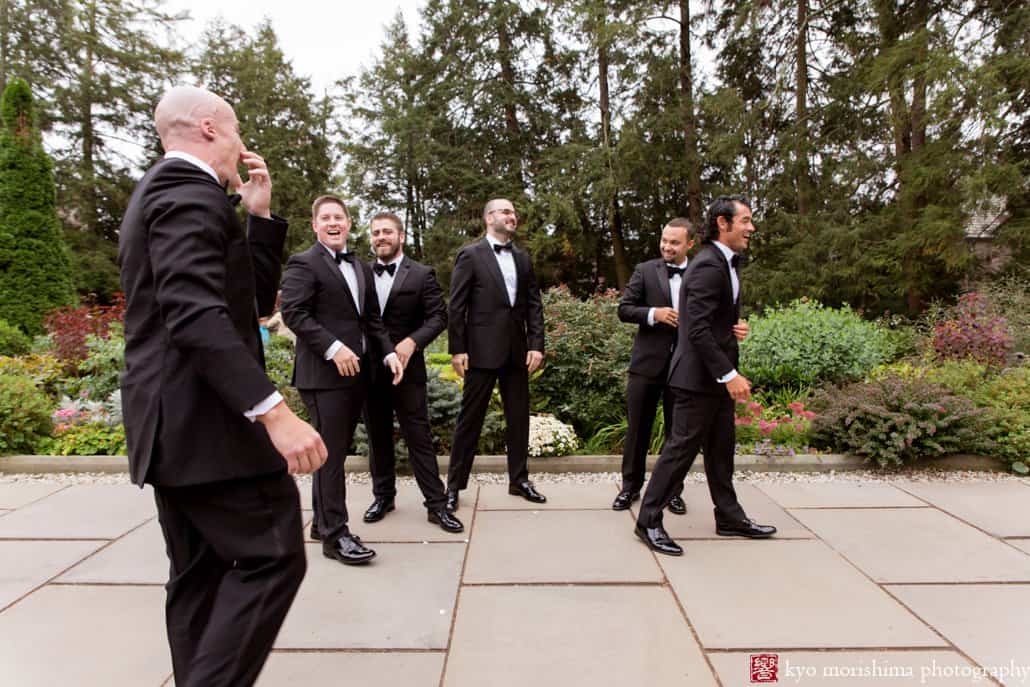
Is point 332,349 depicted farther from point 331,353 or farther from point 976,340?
point 976,340

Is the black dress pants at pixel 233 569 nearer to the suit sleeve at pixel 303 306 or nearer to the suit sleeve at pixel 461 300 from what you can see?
the suit sleeve at pixel 303 306

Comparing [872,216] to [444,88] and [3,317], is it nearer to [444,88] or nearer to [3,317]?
[444,88]

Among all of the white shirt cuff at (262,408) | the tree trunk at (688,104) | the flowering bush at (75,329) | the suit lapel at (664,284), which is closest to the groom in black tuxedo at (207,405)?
the white shirt cuff at (262,408)

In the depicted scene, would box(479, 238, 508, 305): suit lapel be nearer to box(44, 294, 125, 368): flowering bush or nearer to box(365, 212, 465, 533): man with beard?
box(365, 212, 465, 533): man with beard

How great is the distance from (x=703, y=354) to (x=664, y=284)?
41.7 inches

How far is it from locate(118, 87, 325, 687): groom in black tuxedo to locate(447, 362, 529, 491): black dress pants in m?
2.41

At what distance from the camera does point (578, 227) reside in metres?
16.6

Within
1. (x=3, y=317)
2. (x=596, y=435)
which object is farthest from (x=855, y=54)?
(x=3, y=317)

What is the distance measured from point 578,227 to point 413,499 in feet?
43.2

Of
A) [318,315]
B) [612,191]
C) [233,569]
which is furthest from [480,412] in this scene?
[612,191]

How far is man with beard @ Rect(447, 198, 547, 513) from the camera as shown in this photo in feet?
13.4

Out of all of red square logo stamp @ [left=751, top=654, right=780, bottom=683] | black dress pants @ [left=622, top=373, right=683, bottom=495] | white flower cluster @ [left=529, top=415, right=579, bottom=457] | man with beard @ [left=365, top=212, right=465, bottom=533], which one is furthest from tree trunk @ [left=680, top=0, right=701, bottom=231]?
red square logo stamp @ [left=751, top=654, right=780, bottom=683]

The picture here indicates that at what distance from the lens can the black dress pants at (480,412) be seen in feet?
13.5

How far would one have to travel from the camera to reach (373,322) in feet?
12.0
